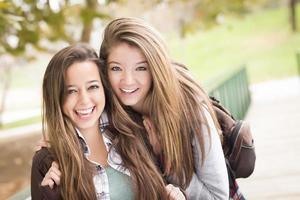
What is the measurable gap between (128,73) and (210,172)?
52 cm

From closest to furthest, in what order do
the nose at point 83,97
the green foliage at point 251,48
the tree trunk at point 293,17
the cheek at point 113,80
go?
the nose at point 83,97, the cheek at point 113,80, the green foliage at point 251,48, the tree trunk at point 293,17

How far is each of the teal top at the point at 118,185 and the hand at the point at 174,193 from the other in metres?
0.15

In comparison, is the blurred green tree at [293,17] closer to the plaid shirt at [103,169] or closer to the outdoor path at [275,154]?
the outdoor path at [275,154]

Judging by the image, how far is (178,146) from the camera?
2008mm

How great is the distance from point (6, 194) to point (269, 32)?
77.5ft

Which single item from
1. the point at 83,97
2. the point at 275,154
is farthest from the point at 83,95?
the point at 275,154

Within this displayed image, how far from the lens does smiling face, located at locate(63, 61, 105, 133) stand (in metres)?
1.90

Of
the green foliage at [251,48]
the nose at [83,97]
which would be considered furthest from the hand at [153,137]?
the green foliage at [251,48]

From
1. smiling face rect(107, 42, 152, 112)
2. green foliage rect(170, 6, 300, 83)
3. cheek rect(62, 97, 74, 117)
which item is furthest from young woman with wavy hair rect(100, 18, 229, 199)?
green foliage rect(170, 6, 300, 83)

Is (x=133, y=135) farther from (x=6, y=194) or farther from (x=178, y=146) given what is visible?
(x=6, y=194)

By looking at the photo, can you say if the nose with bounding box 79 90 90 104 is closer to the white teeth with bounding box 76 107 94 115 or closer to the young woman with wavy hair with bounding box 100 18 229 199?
the white teeth with bounding box 76 107 94 115

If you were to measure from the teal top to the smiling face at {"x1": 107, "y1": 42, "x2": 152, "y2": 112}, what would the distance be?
30 centimetres

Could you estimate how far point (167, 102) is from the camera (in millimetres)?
2006

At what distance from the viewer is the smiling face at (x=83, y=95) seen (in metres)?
1.90
